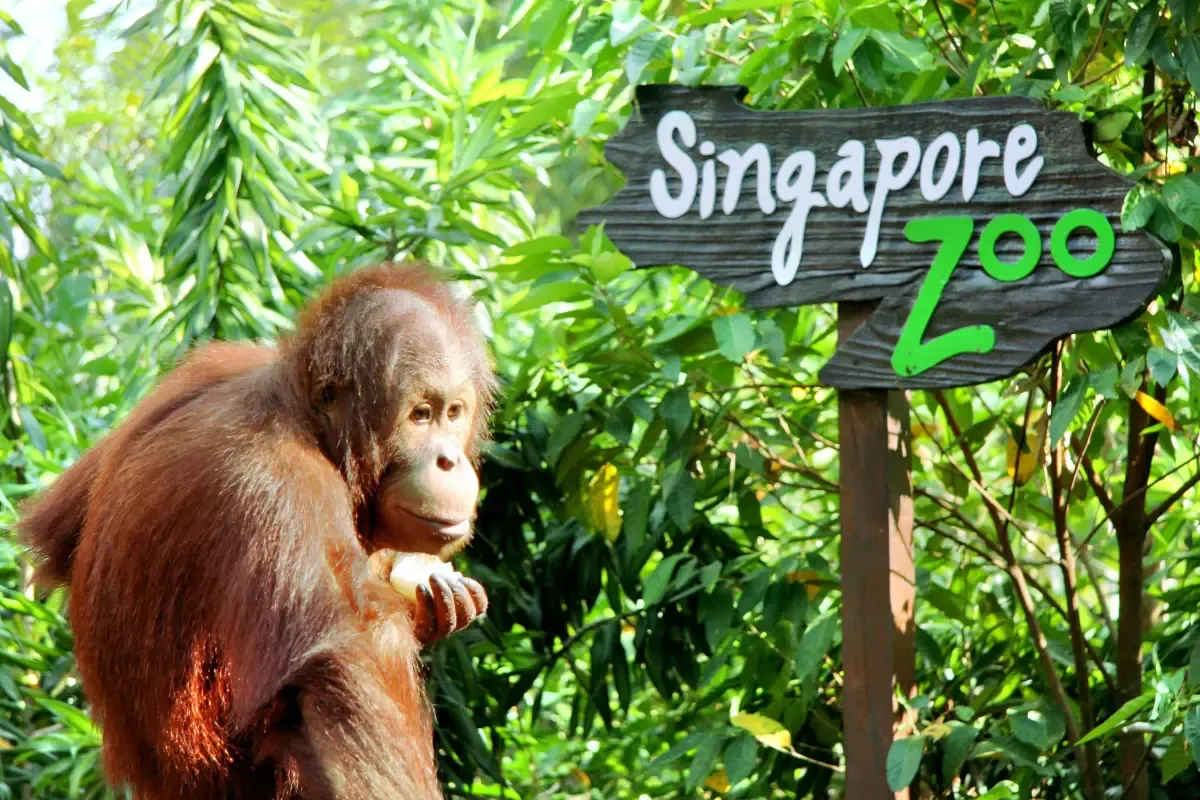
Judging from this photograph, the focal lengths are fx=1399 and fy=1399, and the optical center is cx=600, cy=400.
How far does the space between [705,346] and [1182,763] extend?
3.33ft

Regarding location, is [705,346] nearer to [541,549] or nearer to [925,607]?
[541,549]

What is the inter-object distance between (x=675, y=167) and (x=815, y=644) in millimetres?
852

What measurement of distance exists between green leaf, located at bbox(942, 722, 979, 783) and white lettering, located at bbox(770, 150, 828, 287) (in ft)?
2.66

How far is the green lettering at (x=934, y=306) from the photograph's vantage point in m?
2.16

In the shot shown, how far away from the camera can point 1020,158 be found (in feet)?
6.96

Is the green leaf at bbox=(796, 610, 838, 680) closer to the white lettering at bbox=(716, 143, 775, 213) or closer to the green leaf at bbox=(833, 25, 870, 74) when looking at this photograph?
the white lettering at bbox=(716, 143, 775, 213)

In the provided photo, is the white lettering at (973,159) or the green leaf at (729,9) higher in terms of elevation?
the green leaf at (729,9)

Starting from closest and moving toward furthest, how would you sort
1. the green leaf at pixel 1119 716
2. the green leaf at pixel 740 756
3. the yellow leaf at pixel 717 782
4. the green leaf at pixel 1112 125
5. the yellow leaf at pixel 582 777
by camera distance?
1. the green leaf at pixel 1119 716
2. the green leaf at pixel 1112 125
3. the green leaf at pixel 740 756
4. the yellow leaf at pixel 717 782
5. the yellow leaf at pixel 582 777

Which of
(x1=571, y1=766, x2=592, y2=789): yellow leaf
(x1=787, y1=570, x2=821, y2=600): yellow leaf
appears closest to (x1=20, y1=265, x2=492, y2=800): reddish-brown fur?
(x1=787, y1=570, x2=821, y2=600): yellow leaf

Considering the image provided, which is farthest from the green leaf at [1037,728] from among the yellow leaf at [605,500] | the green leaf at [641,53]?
the green leaf at [641,53]

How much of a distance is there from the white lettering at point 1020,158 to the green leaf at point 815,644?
793 millimetres

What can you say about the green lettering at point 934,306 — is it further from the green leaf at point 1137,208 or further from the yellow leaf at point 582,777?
the yellow leaf at point 582,777

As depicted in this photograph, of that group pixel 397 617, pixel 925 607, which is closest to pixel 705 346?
pixel 397 617

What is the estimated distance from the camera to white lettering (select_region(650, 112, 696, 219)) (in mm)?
2373
